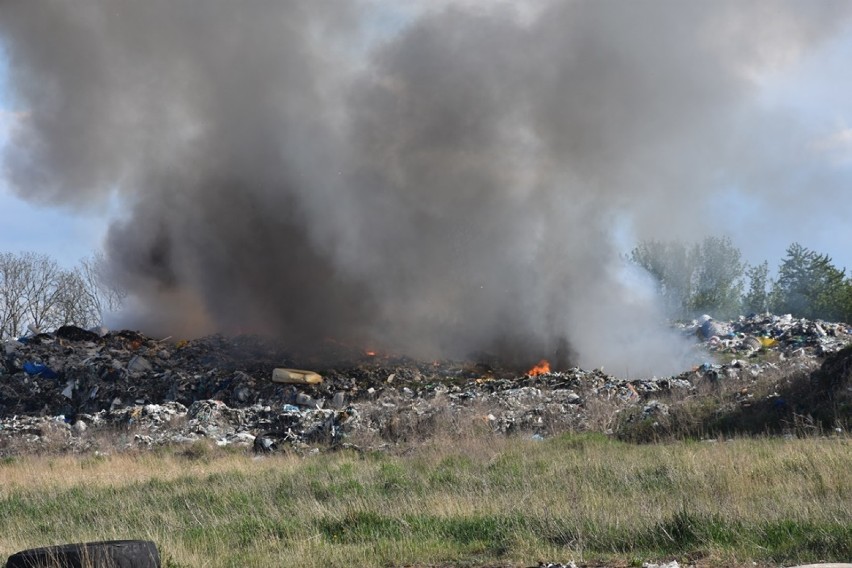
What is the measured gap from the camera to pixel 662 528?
234 inches

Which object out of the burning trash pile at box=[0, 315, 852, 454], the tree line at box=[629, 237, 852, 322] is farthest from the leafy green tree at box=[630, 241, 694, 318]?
the burning trash pile at box=[0, 315, 852, 454]

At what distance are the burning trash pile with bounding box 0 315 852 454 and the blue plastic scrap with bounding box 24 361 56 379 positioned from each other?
0.03 m

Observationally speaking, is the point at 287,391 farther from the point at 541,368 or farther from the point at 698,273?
the point at 698,273

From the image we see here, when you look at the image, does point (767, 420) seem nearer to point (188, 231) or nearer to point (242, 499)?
point (242, 499)

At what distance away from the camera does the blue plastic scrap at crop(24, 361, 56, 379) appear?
21.2 metres

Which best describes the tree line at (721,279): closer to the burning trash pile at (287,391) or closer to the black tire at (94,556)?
the burning trash pile at (287,391)

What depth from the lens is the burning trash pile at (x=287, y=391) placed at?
1423 centimetres

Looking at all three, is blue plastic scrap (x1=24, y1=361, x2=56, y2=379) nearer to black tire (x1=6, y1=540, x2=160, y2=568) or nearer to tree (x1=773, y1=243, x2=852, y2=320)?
black tire (x1=6, y1=540, x2=160, y2=568)

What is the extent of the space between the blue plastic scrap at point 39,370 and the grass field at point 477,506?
10000 mm

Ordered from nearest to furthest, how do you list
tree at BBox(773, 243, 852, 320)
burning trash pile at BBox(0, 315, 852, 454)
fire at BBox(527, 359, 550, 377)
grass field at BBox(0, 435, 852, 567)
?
grass field at BBox(0, 435, 852, 567) → burning trash pile at BBox(0, 315, 852, 454) → fire at BBox(527, 359, 550, 377) → tree at BBox(773, 243, 852, 320)

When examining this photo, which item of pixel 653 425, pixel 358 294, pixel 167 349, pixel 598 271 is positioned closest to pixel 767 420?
pixel 653 425

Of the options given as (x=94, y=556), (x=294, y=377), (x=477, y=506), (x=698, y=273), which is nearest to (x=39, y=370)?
(x=294, y=377)

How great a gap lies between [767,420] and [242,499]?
315 inches

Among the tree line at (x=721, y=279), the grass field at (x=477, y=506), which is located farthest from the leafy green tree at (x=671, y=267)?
the grass field at (x=477, y=506)
